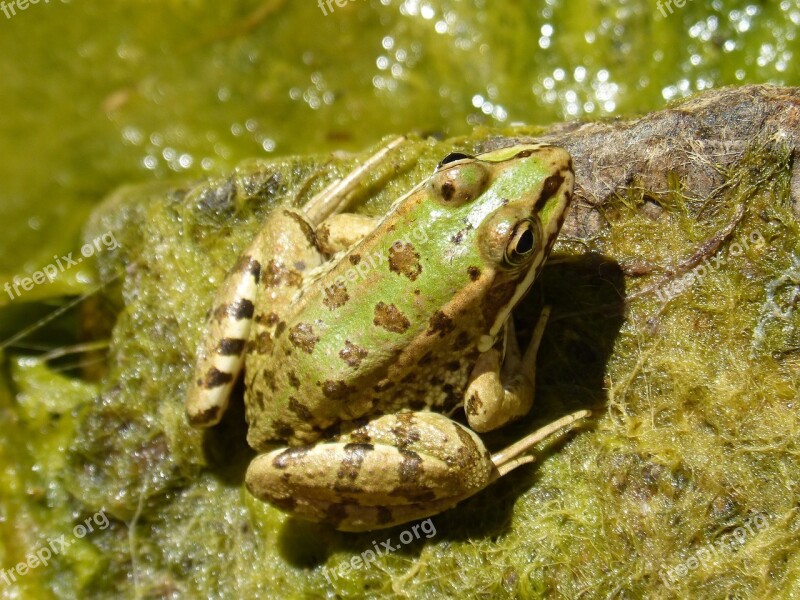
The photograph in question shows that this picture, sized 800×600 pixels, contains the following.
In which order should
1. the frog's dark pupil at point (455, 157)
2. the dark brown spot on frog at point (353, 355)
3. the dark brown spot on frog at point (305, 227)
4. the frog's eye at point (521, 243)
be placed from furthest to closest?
the dark brown spot on frog at point (305, 227) → the frog's dark pupil at point (455, 157) → the dark brown spot on frog at point (353, 355) → the frog's eye at point (521, 243)

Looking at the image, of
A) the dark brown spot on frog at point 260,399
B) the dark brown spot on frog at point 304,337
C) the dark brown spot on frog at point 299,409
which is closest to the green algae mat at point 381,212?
the dark brown spot on frog at point 260,399

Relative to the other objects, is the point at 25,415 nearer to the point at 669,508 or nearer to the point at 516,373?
the point at 516,373

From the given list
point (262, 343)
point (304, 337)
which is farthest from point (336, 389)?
point (262, 343)

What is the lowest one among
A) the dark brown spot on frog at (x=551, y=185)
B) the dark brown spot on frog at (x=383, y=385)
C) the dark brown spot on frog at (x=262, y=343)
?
the dark brown spot on frog at (x=383, y=385)

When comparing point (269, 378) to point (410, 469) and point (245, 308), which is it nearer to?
point (245, 308)

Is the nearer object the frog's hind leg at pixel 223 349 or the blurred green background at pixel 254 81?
the frog's hind leg at pixel 223 349

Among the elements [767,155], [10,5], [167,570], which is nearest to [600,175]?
[767,155]

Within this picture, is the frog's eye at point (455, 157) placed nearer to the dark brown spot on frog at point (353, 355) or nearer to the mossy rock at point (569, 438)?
the mossy rock at point (569, 438)

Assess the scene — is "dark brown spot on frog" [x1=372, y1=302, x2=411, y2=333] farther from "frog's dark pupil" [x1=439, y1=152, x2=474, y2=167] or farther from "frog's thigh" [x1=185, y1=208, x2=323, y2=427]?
"frog's dark pupil" [x1=439, y1=152, x2=474, y2=167]
